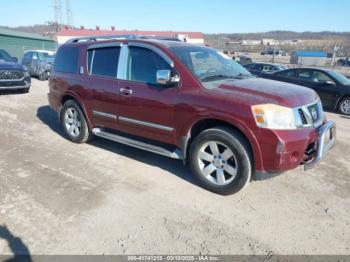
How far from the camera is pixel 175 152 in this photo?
14.3 ft

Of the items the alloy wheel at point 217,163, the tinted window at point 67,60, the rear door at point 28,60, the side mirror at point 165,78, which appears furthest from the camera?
the rear door at point 28,60

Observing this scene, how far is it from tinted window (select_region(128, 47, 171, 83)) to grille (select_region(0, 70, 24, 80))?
7664 millimetres

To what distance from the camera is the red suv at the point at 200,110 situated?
3566 millimetres

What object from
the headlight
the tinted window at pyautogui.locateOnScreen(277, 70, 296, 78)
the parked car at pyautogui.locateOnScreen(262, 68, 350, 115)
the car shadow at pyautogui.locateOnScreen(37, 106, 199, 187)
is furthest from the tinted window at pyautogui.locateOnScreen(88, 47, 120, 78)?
the tinted window at pyautogui.locateOnScreen(277, 70, 296, 78)

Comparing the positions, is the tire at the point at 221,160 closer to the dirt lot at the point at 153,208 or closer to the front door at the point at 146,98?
the dirt lot at the point at 153,208

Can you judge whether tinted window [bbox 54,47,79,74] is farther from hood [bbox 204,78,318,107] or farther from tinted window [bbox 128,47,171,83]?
hood [bbox 204,78,318,107]

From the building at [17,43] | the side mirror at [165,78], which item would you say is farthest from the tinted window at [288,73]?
the building at [17,43]

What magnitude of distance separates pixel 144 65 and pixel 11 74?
8.04 meters

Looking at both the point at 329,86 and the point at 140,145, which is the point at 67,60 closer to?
the point at 140,145

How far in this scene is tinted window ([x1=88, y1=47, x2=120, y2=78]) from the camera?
16.4 ft

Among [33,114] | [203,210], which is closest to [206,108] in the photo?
[203,210]

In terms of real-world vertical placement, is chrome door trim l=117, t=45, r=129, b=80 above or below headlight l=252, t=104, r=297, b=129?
above

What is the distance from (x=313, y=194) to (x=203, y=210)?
153 cm

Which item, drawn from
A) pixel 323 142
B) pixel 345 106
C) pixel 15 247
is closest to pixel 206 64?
pixel 323 142
